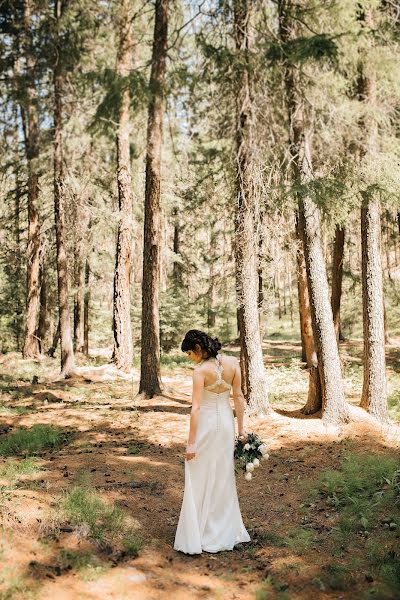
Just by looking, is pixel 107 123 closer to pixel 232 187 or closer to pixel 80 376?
pixel 232 187

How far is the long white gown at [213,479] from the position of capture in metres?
5.03

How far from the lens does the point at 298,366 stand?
18344 millimetres

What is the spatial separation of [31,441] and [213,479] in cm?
503

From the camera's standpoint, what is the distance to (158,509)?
19.9 ft

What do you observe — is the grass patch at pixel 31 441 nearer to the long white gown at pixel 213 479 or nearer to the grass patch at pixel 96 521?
the grass patch at pixel 96 521

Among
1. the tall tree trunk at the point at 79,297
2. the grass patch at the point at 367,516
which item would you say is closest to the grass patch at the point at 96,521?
the grass patch at the point at 367,516

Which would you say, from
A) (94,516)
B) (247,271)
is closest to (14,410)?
(247,271)

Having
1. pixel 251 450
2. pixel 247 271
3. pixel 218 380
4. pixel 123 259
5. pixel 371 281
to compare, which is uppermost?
pixel 123 259

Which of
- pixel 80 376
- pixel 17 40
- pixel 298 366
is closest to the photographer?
pixel 17 40

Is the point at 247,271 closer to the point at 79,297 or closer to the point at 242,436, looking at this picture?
the point at 242,436

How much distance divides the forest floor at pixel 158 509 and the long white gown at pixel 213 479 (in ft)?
0.63

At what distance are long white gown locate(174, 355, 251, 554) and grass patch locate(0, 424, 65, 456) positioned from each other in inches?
166

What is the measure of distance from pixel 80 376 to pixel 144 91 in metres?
9.19

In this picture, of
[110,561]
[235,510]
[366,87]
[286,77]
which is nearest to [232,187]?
[286,77]
